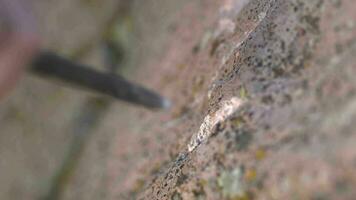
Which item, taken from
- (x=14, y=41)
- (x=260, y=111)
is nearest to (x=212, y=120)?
(x=260, y=111)

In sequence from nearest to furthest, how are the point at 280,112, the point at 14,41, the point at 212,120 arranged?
the point at 280,112, the point at 212,120, the point at 14,41

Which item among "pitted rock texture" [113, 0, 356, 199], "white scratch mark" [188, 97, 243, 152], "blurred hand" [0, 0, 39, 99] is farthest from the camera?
"blurred hand" [0, 0, 39, 99]

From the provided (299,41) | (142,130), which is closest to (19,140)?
(142,130)

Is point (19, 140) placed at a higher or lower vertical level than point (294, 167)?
lower

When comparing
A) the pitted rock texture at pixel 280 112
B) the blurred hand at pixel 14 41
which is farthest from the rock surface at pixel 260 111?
the blurred hand at pixel 14 41

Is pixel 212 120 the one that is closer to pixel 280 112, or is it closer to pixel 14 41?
pixel 280 112

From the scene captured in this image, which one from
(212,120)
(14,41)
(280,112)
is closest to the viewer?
(280,112)

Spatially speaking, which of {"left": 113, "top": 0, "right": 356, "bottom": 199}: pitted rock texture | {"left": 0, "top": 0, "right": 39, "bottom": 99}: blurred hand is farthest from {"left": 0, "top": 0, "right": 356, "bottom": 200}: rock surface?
{"left": 0, "top": 0, "right": 39, "bottom": 99}: blurred hand

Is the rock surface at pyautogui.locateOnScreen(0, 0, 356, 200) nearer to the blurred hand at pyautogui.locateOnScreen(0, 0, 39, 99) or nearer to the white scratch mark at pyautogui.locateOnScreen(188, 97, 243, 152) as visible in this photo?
the white scratch mark at pyautogui.locateOnScreen(188, 97, 243, 152)

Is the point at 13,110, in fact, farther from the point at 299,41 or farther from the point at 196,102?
the point at 299,41
